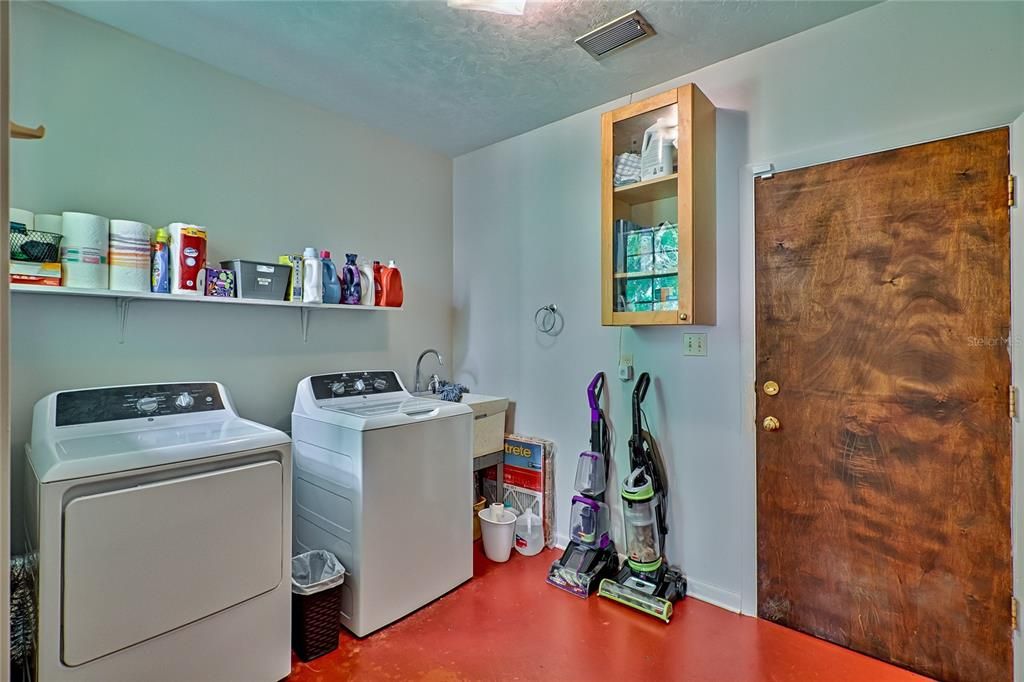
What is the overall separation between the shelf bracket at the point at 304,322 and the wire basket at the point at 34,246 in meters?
1.03

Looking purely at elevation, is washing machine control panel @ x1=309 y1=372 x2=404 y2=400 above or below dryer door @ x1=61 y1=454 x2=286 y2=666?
above

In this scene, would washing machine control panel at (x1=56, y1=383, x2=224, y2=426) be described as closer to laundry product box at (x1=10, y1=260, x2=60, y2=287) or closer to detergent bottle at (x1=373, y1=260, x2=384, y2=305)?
laundry product box at (x1=10, y1=260, x2=60, y2=287)

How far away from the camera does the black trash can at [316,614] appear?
201cm

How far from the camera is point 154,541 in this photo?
1575 mm

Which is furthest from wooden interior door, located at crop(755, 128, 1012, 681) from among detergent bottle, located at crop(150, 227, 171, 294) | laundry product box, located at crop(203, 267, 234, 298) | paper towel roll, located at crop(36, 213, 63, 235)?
paper towel roll, located at crop(36, 213, 63, 235)

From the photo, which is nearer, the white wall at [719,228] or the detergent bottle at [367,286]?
the white wall at [719,228]

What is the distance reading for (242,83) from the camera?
2488mm

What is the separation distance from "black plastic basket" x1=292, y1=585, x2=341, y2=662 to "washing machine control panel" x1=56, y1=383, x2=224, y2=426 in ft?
2.92

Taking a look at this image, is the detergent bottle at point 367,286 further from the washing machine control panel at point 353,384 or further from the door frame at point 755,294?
the door frame at point 755,294

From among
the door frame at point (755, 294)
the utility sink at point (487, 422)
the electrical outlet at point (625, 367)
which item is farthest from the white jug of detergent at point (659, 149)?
the utility sink at point (487, 422)

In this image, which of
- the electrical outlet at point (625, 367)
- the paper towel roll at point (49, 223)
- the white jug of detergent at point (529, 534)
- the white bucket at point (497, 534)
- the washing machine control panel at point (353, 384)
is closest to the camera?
the paper towel roll at point (49, 223)

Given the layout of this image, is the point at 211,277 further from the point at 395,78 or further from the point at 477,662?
the point at 477,662

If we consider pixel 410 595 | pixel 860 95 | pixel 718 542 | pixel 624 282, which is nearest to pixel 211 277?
pixel 410 595

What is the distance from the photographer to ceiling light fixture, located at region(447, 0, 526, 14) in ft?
5.90
